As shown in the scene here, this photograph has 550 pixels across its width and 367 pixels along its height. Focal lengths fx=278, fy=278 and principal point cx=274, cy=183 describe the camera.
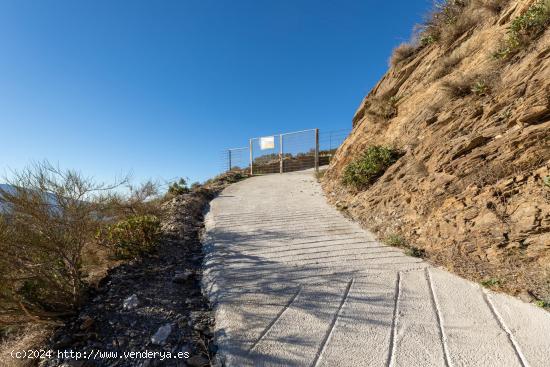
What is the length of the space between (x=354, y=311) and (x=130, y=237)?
3521 millimetres

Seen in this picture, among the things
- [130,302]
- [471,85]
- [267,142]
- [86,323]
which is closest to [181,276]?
[130,302]

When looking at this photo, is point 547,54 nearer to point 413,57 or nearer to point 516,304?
point 516,304

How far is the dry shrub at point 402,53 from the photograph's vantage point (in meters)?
8.41

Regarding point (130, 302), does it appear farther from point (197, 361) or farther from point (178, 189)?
point (178, 189)

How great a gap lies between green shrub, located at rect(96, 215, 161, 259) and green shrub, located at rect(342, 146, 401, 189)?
4536 millimetres

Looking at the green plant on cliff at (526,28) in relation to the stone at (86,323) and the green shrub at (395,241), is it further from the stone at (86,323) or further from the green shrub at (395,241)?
the stone at (86,323)

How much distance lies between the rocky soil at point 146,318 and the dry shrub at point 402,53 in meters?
8.23

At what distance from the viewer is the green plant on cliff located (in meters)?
4.33

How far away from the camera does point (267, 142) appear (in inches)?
562

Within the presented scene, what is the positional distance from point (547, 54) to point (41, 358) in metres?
7.01

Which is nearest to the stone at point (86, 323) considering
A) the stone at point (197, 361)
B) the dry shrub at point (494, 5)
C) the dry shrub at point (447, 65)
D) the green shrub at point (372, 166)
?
the stone at point (197, 361)

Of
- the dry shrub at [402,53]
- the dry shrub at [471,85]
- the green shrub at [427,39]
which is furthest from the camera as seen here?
the dry shrub at [402,53]

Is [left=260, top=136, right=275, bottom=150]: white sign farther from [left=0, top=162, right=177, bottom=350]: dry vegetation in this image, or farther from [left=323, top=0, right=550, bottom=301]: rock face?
[left=0, top=162, right=177, bottom=350]: dry vegetation

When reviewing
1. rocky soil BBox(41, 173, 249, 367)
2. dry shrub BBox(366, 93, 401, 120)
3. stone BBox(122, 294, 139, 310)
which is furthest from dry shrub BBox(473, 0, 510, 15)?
stone BBox(122, 294, 139, 310)
